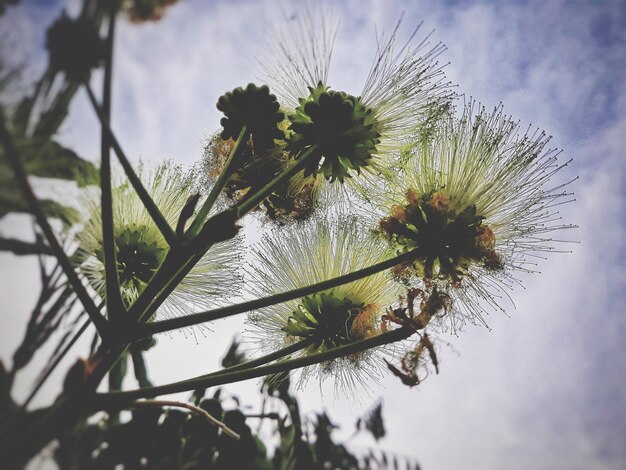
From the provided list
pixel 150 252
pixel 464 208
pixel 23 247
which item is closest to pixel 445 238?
pixel 464 208

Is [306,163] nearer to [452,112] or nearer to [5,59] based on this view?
[452,112]

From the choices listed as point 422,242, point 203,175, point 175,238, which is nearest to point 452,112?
point 422,242

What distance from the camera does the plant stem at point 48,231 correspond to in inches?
42.5

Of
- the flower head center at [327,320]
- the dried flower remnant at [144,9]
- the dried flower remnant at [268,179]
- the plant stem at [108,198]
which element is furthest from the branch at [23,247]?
the flower head center at [327,320]

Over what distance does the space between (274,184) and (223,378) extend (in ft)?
2.26

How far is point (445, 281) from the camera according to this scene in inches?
84.4

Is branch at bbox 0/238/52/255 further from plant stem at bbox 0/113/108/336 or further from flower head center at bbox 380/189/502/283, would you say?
flower head center at bbox 380/189/502/283

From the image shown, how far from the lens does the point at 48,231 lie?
1.31m

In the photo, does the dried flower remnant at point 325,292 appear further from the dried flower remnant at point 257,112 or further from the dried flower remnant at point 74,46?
→ the dried flower remnant at point 74,46

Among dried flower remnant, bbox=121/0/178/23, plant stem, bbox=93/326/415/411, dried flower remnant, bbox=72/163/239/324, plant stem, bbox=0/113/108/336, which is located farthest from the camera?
dried flower remnant, bbox=72/163/239/324

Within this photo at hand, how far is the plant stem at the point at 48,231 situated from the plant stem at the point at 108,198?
0.15 ft

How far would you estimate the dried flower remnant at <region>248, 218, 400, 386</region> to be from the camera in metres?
2.23

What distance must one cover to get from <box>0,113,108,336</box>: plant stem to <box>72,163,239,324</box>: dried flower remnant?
1.67 feet

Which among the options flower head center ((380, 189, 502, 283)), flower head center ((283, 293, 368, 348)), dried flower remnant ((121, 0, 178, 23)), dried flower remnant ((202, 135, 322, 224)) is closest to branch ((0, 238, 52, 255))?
dried flower remnant ((121, 0, 178, 23))
